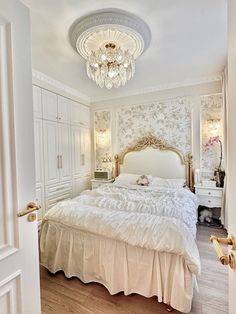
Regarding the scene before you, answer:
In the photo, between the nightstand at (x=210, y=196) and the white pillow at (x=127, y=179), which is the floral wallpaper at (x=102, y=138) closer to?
the white pillow at (x=127, y=179)

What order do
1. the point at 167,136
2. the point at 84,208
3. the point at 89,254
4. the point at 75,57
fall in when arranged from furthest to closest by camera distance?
the point at 167,136, the point at 75,57, the point at 84,208, the point at 89,254

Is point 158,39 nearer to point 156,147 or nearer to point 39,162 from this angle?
point 156,147

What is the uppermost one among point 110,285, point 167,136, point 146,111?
point 146,111

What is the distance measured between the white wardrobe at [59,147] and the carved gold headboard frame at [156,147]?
34.7 inches

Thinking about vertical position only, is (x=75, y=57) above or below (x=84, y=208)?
above

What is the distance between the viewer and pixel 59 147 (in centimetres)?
367

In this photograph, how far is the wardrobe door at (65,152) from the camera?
3717 mm

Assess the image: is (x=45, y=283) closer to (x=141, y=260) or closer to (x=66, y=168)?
(x=141, y=260)

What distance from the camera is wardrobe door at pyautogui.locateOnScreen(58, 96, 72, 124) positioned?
3.72 metres

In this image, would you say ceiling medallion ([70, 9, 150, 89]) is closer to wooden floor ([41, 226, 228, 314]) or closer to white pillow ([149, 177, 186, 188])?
white pillow ([149, 177, 186, 188])

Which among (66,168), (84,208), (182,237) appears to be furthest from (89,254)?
(66,168)

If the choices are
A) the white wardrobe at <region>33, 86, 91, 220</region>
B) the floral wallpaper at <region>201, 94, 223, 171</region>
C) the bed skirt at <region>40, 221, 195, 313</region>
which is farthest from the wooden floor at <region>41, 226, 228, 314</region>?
the floral wallpaper at <region>201, 94, 223, 171</region>

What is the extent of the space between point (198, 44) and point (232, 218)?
244cm

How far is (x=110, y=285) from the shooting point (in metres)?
1.70
